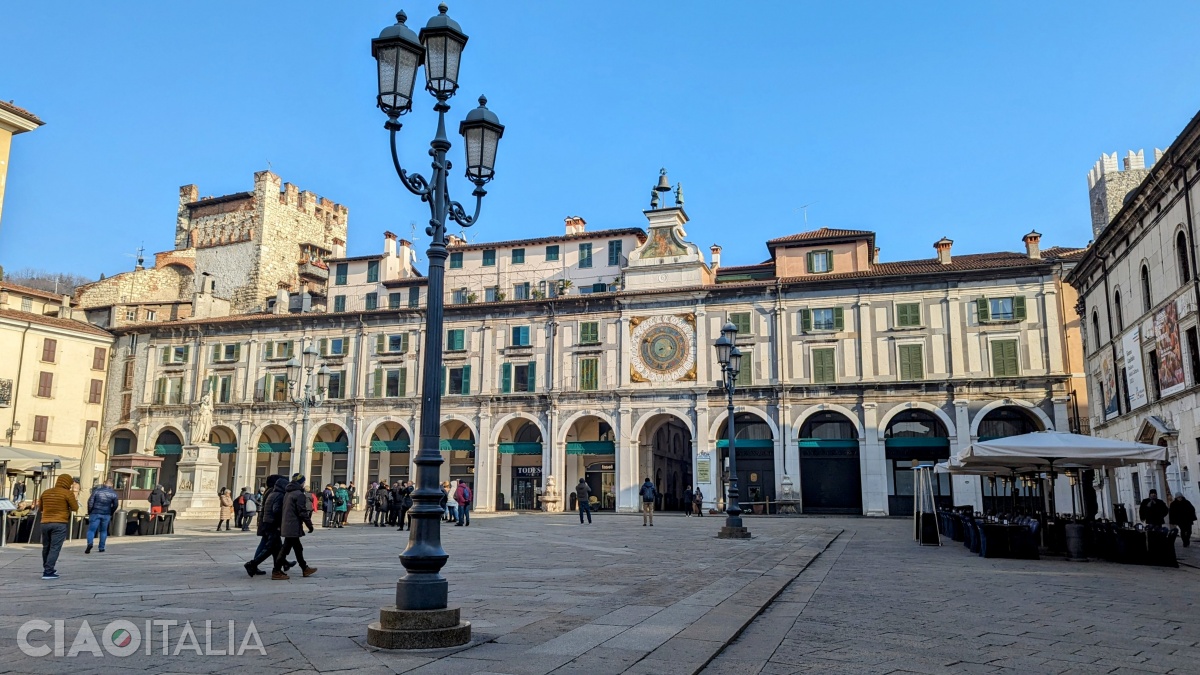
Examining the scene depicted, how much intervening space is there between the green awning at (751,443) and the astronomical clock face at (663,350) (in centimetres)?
344

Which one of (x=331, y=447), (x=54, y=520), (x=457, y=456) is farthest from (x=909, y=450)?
(x=54, y=520)

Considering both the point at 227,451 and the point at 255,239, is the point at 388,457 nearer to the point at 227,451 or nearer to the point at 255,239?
the point at 227,451

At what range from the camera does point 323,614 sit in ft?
27.1

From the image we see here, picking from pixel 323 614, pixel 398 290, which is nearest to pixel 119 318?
pixel 398 290

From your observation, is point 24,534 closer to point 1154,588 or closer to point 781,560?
point 781,560

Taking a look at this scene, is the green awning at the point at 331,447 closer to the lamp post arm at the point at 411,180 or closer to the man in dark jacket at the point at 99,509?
the man in dark jacket at the point at 99,509

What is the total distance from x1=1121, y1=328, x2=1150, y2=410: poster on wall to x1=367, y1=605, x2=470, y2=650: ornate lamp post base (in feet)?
82.8

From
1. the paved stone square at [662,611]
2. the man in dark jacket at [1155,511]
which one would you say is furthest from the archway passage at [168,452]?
the man in dark jacket at [1155,511]

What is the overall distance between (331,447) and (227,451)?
21.4 feet

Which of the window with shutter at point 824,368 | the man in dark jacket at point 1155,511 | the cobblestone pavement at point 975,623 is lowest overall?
the cobblestone pavement at point 975,623

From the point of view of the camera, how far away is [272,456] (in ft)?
165

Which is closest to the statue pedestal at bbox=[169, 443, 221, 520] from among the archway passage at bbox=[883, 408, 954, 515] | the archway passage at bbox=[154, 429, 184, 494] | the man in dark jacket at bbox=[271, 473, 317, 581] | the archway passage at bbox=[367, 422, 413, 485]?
the archway passage at bbox=[367, 422, 413, 485]

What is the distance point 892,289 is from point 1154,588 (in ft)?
97.0

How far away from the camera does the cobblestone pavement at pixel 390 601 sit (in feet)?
19.9
